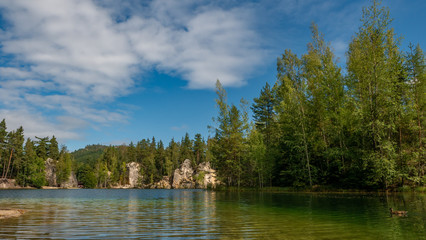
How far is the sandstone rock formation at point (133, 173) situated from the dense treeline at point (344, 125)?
11945cm

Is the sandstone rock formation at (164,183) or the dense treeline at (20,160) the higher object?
the dense treeline at (20,160)

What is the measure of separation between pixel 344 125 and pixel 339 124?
5.34ft

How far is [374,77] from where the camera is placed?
31.7 m

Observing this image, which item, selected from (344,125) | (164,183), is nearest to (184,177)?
(164,183)

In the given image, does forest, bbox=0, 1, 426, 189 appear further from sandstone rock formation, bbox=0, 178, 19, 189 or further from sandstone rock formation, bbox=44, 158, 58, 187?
sandstone rock formation, bbox=44, 158, 58, 187

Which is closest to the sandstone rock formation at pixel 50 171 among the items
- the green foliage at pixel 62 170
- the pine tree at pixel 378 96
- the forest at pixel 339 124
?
the green foliage at pixel 62 170

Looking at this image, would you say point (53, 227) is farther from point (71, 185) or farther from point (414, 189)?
point (71, 185)

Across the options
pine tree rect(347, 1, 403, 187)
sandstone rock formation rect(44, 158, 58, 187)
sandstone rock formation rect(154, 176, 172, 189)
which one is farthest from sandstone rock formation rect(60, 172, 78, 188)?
pine tree rect(347, 1, 403, 187)

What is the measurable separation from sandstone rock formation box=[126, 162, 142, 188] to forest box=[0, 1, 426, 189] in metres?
115

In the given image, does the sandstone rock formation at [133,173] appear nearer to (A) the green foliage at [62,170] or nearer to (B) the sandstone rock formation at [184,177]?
(B) the sandstone rock formation at [184,177]

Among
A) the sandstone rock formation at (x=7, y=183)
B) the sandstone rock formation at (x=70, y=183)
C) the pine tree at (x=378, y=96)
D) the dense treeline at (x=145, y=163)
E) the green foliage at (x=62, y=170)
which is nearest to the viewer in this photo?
the pine tree at (x=378, y=96)

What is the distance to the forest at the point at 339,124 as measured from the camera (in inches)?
1219

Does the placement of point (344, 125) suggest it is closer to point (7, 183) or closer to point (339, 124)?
point (339, 124)

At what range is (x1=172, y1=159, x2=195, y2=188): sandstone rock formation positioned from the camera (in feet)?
499
